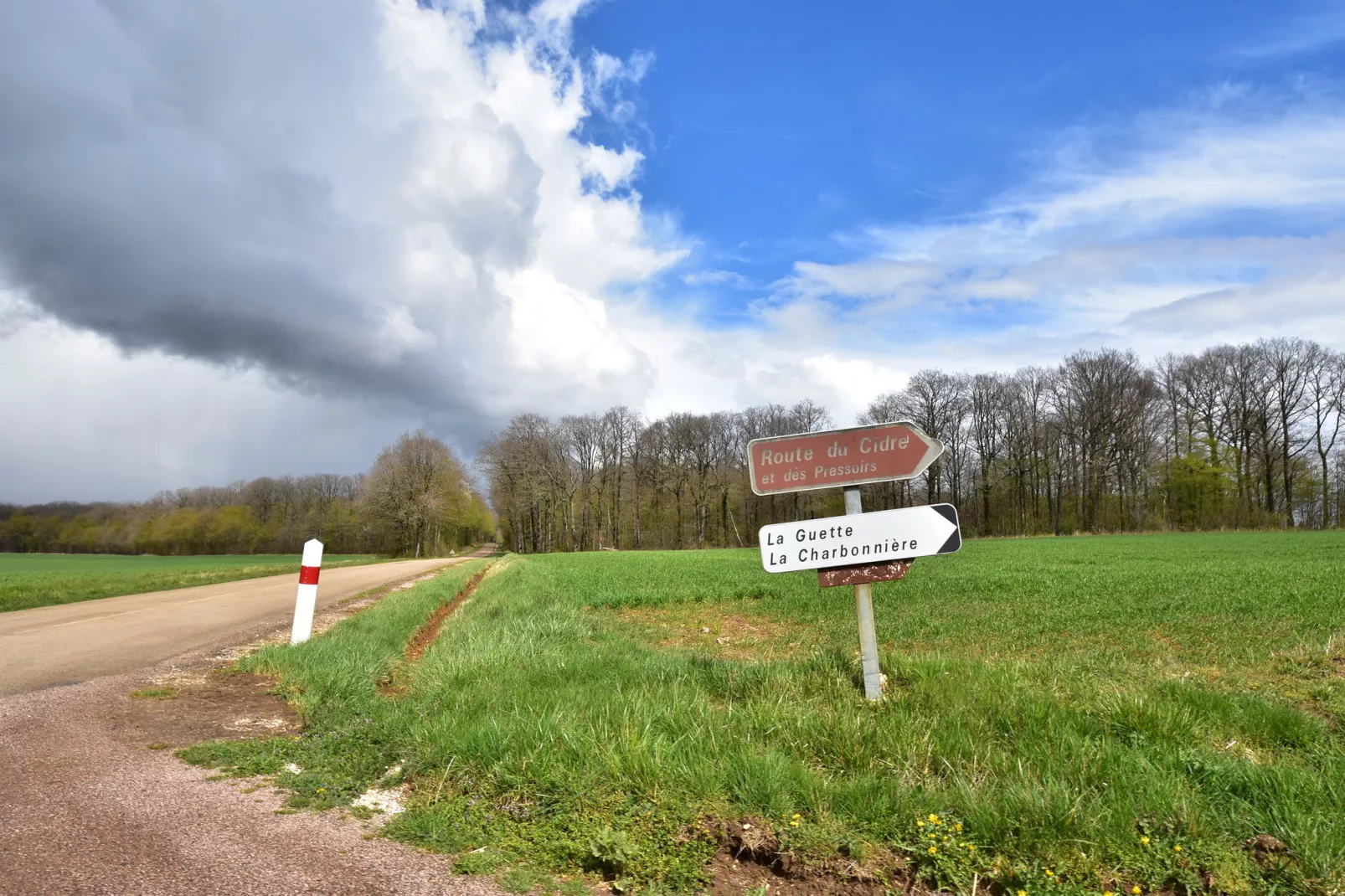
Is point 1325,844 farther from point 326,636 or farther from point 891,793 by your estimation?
point 326,636

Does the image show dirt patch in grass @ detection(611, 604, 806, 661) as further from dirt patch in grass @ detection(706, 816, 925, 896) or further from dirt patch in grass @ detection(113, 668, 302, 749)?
dirt patch in grass @ detection(706, 816, 925, 896)

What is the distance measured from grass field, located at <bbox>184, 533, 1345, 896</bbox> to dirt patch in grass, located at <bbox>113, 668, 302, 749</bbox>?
24cm

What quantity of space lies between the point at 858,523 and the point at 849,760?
2008 millimetres

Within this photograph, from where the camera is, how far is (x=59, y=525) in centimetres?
10381

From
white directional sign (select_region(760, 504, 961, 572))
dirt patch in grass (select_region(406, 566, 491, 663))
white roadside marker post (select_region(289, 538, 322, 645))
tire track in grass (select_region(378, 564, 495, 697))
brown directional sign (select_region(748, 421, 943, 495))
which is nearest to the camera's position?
white directional sign (select_region(760, 504, 961, 572))

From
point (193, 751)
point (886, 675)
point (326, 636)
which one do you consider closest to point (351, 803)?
point (193, 751)

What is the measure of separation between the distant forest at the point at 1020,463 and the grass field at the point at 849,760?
50.9 m

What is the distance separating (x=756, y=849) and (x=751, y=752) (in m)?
0.72

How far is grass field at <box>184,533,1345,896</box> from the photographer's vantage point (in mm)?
2900

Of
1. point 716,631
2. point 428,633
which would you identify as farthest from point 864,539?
point 428,633

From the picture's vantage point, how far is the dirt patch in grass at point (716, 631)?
1039 cm

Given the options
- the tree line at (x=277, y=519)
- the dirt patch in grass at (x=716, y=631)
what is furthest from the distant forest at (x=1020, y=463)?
the dirt patch in grass at (x=716, y=631)

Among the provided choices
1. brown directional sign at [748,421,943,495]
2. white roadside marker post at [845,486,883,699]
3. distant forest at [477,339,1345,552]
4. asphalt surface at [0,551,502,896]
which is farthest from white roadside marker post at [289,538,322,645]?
distant forest at [477,339,1345,552]

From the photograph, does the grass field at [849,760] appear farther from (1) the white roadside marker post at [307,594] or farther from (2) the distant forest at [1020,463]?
(2) the distant forest at [1020,463]
